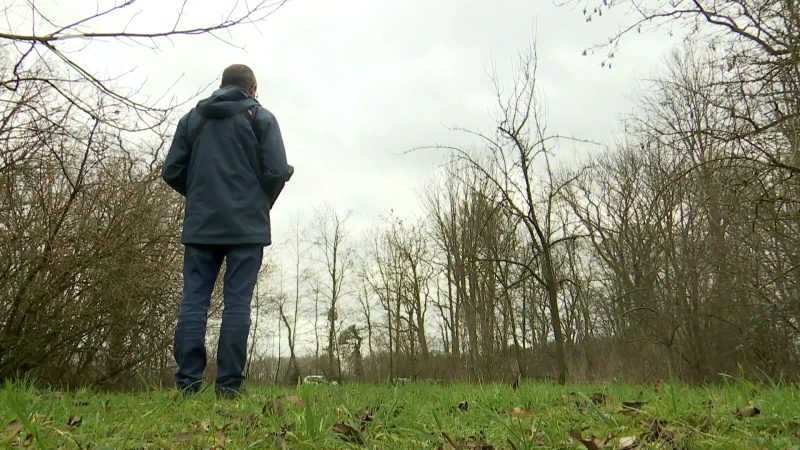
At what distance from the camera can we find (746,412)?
2.36m

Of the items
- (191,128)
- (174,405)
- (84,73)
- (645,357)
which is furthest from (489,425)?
(645,357)

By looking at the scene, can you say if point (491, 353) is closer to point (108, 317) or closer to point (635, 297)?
point (635, 297)

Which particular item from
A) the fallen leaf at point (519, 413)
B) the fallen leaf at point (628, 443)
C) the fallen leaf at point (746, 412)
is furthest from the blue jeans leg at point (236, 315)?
the fallen leaf at point (746, 412)

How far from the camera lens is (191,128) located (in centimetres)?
374

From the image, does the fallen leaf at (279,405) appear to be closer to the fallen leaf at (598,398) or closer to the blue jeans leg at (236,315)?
the blue jeans leg at (236,315)

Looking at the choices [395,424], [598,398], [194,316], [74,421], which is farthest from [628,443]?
[194,316]

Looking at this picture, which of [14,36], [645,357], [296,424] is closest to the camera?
[296,424]

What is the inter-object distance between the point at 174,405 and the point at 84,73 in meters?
2.03

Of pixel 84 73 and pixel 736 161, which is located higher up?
pixel 736 161

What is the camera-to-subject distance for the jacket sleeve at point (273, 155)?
3570 mm

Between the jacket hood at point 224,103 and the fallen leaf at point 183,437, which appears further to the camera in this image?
the jacket hood at point 224,103

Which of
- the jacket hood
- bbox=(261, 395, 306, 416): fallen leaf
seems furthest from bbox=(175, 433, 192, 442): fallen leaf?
the jacket hood

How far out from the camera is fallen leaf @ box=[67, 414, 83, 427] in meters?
2.18

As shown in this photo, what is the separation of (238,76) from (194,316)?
1.65 m
